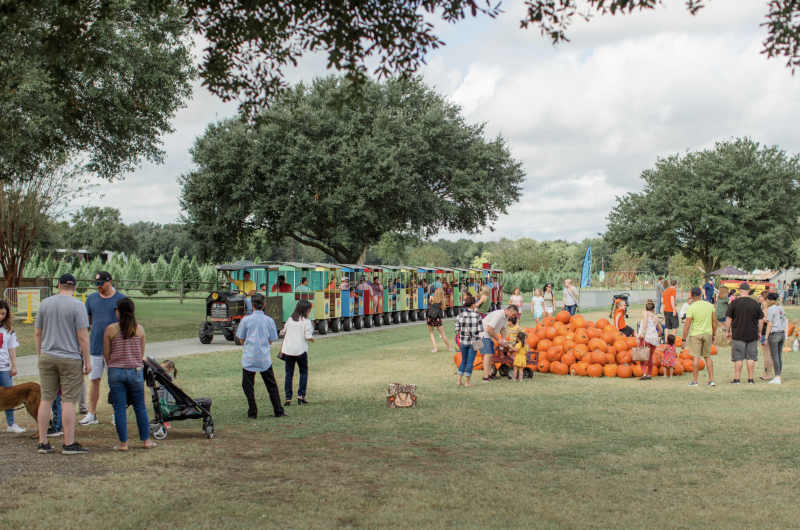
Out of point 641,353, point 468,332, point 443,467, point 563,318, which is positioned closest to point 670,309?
point 563,318

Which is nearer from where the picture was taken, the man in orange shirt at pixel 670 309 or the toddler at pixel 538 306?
the man in orange shirt at pixel 670 309

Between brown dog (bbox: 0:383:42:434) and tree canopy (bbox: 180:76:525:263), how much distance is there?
23.5 m

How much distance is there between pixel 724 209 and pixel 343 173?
2452cm

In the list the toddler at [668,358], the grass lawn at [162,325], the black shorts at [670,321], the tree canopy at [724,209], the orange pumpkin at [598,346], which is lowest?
the grass lawn at [162,325]

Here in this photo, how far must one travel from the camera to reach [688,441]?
26.0 feet

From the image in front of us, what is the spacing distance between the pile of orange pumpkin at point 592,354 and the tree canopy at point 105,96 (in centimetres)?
1102

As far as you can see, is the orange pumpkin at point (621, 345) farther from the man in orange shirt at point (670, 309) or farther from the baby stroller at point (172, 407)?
the baby stroller at point (172, 407)

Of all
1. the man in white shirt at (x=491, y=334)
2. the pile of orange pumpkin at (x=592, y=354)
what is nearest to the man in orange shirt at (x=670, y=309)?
the pile of orange pumpkin at (x=592, y=354)

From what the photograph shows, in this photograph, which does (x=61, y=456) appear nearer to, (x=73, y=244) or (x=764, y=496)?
(x=764, y=496)

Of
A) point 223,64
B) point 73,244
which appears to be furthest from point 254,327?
point 73,244

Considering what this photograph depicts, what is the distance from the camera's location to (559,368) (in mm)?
14000

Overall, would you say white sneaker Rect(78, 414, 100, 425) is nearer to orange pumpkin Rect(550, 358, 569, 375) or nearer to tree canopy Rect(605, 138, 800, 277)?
orange pumpkin Rect(550, 358, 569, 375)

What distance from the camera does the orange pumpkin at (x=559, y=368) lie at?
1400 cm

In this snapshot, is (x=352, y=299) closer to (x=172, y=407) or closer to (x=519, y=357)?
(x=519, y=357)
